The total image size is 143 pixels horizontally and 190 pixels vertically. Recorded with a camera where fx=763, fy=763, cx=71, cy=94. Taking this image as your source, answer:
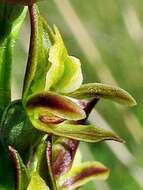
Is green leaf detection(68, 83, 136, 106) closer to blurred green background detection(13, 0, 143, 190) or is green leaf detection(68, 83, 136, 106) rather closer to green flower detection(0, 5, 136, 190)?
green flower detection(0, 5, 136, 190)

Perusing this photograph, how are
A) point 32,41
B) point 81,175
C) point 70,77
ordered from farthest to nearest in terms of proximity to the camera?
point 81,175 → point 70,77 → point 32,41

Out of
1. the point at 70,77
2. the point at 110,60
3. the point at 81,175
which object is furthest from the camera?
the point at 110,60

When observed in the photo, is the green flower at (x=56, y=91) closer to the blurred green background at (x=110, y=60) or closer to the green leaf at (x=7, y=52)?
the green leaf at (x=7, y=52)

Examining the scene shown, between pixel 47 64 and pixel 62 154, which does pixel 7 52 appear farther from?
pixel 62 154

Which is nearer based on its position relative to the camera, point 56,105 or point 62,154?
point 56,105

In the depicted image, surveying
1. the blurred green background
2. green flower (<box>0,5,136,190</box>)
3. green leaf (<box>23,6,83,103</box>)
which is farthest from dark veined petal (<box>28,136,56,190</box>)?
the blurred green background

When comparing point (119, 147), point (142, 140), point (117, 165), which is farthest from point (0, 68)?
point (117, 165)

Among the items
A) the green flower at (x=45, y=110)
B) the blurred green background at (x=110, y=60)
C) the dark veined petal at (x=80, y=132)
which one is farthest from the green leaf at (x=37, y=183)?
the blurred green background at (x=110, y=60)

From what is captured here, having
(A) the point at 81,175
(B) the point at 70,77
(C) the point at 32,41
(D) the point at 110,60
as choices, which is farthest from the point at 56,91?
(D) the point at 110,60
